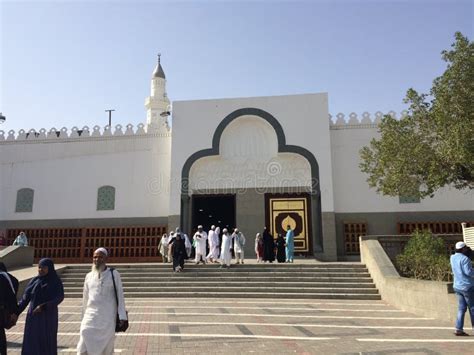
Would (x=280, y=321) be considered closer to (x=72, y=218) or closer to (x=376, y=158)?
(x=376, y=158)

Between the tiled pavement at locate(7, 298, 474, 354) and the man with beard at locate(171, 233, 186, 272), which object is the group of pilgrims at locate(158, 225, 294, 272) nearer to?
the man with beard at locate(171, 233, 186, 272)

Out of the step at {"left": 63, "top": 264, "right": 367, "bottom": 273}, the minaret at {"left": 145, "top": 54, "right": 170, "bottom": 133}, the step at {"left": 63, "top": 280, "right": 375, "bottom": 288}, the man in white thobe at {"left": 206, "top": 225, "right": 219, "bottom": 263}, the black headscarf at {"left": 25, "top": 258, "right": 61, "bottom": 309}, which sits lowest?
the step at {"left": 63, "top": 280, "right": 375, "bottom": 288}

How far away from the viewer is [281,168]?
1658 cm

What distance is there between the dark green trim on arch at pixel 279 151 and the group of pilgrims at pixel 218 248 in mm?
1810

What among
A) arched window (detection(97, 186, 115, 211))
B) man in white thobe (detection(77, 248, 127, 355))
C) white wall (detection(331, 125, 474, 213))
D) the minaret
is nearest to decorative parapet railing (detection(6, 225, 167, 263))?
arched window (detection(97, 186, 115, 211))

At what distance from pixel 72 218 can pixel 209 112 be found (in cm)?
710

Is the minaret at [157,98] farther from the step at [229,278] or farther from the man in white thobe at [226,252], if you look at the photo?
the step at [229,278]

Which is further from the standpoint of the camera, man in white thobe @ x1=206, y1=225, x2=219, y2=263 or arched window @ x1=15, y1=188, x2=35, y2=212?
arched window @ x1=15, y1=188, x2=35, y2=212

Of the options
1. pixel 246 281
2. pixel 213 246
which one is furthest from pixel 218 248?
pixel 246 281

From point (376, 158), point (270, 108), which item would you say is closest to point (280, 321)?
point (376, 158)

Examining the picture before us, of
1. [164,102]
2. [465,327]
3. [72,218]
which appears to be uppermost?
[164,102]

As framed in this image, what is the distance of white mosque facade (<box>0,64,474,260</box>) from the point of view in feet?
52.3

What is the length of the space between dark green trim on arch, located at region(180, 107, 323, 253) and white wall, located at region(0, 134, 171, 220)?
0.88m

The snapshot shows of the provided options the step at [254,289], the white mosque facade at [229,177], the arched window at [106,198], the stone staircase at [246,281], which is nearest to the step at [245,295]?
the stone staircase at [246,281]
